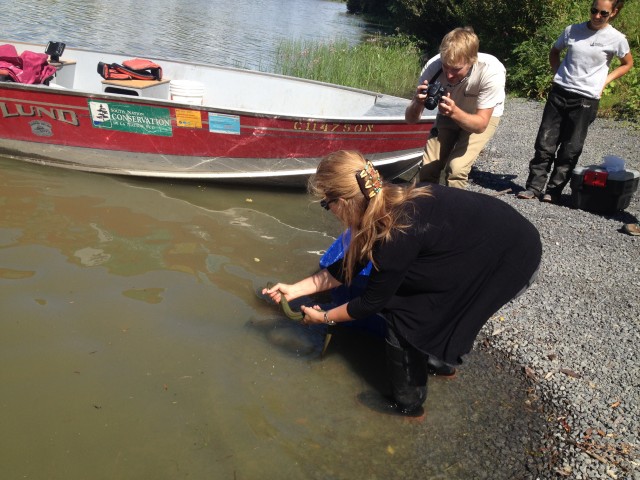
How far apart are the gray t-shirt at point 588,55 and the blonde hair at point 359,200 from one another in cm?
416

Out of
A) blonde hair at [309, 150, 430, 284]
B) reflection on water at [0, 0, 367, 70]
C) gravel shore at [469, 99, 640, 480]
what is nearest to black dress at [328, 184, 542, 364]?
blonde hair at [309, 150, 430, 284]

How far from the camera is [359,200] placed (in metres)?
2.61

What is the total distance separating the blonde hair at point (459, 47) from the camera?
4.26 meters

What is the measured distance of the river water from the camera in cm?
306

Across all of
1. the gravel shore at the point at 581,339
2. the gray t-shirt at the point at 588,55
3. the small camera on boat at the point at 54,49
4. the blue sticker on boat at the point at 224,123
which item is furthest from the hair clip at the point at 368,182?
the small camera on boat at the point at 54,49

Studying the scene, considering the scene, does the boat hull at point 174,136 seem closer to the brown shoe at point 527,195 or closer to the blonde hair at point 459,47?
the brown shoe at point 527,195

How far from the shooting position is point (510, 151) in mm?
8773

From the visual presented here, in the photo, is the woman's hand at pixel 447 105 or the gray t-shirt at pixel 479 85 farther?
the gray t-shirt at pixel 479 85

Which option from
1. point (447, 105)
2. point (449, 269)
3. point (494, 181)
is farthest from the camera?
point (494, 181)

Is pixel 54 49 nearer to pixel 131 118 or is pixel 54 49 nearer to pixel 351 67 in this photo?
pixel 131 118

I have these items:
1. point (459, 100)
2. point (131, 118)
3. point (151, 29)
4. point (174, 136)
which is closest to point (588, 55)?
point (459, 100)

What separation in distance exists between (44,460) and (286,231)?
3275 millimetres

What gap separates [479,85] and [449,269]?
2.36 m

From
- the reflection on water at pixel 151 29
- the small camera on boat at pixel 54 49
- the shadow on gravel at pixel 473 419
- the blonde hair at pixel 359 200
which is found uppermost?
the blonde hair at pixel 359 200
